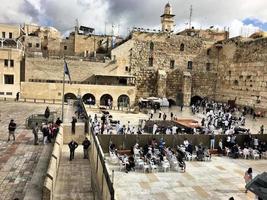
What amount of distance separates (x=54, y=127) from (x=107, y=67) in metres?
24.6

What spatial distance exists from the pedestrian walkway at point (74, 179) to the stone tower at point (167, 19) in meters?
39.6

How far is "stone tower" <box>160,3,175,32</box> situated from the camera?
52562 millimetres

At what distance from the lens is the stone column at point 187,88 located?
42.6 meters

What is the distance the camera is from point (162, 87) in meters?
42.2

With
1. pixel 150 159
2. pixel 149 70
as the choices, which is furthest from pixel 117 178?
pixel 149 70

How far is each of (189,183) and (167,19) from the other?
42313 millimetres

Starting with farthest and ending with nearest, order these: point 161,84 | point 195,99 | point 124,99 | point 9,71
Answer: point 195,99 < point 161,84 < point 124,99 < point 9,71

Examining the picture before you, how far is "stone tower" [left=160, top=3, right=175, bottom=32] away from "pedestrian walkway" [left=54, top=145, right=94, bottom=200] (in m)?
39.6

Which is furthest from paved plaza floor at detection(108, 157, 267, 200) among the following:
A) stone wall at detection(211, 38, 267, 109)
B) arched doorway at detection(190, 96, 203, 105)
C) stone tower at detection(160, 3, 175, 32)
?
stone tower at detection(160, 3, 175, 32)

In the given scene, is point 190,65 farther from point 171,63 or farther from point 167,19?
point 167,19

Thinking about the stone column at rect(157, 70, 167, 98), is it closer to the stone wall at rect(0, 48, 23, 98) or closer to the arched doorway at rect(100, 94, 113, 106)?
the arched doorway at rect(100, 94, 113, 106)

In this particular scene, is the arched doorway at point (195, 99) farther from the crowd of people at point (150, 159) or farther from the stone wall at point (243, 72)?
the crowd of people at point (150, 159)

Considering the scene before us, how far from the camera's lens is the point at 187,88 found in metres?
42.7

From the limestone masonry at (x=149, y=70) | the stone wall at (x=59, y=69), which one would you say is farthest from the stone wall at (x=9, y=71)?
the stone wall at (x=59, y=69)
